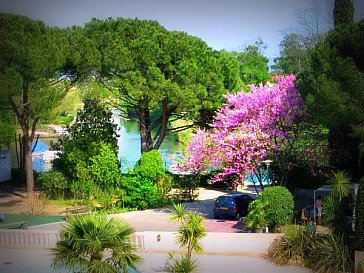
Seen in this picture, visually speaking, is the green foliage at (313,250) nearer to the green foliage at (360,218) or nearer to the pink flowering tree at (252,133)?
the green foliage at (360,218)

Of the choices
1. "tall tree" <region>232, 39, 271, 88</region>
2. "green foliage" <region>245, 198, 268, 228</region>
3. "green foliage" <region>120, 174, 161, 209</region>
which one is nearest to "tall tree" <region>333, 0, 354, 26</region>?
"green foliage" <region>245, 198, 268, 228</region>

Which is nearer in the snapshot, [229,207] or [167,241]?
[167,241]

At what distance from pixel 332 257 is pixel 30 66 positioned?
20.5ft

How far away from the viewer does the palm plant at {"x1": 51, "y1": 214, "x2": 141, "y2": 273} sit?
5.66 m

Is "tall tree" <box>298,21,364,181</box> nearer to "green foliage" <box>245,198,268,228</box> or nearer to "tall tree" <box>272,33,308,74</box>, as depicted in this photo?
"green foliage" <box>245,198,268,228</box>

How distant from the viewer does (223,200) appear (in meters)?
10.4

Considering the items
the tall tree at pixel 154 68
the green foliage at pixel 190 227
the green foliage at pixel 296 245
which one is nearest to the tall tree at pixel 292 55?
the tall tree at pixel 154 68

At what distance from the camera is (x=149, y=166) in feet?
36.9

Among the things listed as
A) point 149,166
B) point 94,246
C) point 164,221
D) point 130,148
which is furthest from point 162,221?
point 130,148

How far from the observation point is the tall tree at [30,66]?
1033 cm

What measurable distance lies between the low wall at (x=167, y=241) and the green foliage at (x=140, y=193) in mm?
2770

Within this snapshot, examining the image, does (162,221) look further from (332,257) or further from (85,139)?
(332,257)

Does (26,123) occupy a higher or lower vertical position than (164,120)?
lower

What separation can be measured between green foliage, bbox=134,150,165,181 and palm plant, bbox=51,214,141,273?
5.25 metres
